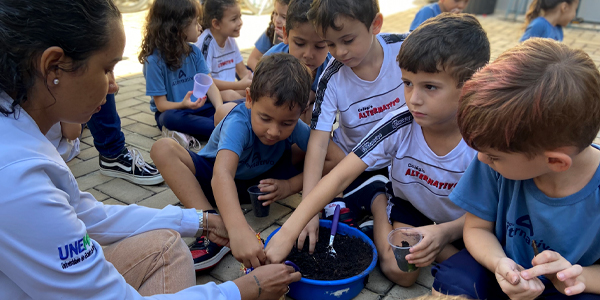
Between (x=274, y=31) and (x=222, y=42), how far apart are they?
54cm

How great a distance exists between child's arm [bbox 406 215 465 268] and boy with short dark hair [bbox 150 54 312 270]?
30.8 inches

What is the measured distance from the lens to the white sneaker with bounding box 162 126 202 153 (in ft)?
12.4

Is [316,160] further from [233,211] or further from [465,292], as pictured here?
[465,292]

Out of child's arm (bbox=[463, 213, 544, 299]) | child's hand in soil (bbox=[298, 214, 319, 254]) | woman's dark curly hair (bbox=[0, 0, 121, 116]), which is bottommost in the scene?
child's hand in soil (bbox=[298, 214, 319, 254])

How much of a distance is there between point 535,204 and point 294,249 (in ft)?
3.68

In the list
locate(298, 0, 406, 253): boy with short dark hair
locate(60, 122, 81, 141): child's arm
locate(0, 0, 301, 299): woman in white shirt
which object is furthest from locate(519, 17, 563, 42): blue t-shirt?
locate(0, 0, 301, 299): woman in white shirt

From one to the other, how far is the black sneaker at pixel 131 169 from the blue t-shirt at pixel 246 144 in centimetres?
55

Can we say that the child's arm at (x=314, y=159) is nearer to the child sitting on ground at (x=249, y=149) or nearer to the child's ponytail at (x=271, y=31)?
the child sitting on ground at (x=249, y=149)

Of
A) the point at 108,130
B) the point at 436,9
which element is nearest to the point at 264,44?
the point at 436,9

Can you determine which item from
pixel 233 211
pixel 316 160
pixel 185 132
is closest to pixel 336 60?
pixel 316 160

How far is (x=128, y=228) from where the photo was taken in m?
1.89

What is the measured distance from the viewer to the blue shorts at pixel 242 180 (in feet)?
8.96

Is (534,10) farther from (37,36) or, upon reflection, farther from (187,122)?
(37,36)

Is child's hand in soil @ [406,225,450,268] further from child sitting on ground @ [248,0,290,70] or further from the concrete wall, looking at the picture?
the concrete wall
